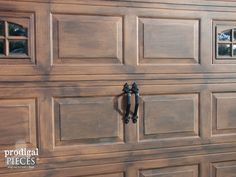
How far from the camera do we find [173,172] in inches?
52.7

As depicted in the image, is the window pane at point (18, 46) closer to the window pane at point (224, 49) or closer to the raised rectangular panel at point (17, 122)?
the raised rectangular panel at point (17, 122)

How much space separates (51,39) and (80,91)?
0.22 metres

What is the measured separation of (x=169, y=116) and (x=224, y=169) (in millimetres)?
363

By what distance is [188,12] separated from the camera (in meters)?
1.31

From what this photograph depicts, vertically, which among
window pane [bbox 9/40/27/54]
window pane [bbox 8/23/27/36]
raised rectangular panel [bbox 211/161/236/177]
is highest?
window pane [bbox 8/23/27/36]

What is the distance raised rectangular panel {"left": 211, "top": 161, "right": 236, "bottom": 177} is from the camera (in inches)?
54.8

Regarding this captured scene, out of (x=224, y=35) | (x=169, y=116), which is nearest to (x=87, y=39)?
(x=169, y=116)

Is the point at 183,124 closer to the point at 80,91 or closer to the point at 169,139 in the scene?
the point at 169,139

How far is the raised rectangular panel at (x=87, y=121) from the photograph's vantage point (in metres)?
1.19

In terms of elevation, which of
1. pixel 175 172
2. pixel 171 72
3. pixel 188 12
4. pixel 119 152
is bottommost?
pixel 175 172

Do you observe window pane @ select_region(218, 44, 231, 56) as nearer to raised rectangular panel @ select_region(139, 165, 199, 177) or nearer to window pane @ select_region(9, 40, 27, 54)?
raised rectangular panel @ select_region(139, 165, 199, 177)

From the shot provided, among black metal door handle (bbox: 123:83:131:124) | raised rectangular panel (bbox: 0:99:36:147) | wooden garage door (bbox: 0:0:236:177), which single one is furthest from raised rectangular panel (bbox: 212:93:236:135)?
raised rectangular panel (bbox: 0:99:36:147)

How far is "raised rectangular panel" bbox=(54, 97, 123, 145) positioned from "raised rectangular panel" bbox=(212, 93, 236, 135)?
0.42 metres

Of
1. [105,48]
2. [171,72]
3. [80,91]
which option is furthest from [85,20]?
[171,72]
